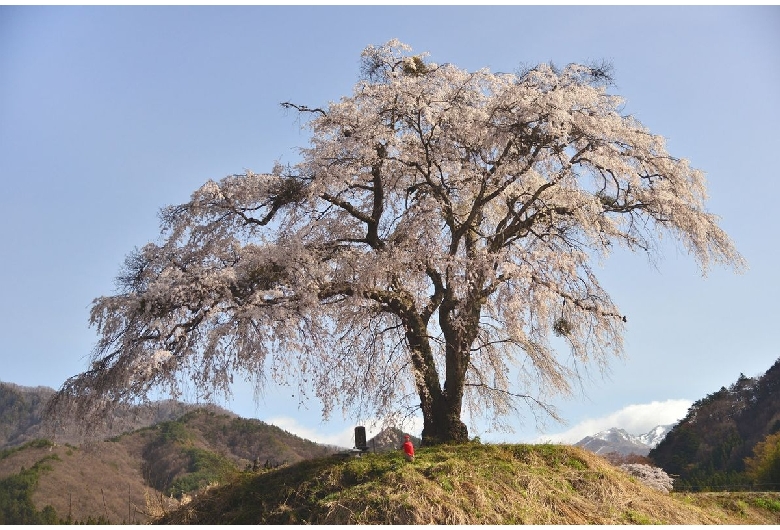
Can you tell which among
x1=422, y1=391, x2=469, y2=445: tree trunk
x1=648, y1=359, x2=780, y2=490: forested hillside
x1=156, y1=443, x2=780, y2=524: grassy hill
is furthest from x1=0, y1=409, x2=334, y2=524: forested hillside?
x1=156, y1=443, x2=780, y2=524: grassy hill

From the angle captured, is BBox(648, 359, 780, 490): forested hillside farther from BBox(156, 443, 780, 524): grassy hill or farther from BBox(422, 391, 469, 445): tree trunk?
BBox(422, 391, 469, 445): tree trunk

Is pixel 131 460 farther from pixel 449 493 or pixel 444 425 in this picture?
pixel 449 493

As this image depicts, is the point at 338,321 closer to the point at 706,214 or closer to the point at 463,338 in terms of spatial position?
the point at 463,338

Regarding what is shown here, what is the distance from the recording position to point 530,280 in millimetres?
12414

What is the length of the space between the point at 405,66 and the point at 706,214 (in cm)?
682

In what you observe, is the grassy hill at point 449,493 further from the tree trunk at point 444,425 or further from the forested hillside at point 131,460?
the forested hillside at point 131,460

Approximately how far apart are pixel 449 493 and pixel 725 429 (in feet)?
129

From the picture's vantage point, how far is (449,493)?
10.1 m

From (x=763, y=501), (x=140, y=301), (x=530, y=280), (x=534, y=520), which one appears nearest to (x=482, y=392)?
(x=530, y=280)

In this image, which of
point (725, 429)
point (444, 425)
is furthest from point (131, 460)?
point (725, 429)

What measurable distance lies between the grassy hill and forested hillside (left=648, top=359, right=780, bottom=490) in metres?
26.8

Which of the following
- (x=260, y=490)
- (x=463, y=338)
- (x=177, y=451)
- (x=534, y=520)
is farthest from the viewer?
(x=177, y=451)

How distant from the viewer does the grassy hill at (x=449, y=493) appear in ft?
32.0

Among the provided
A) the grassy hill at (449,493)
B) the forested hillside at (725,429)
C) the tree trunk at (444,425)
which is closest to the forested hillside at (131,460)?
the forested hillside at (725,429)
